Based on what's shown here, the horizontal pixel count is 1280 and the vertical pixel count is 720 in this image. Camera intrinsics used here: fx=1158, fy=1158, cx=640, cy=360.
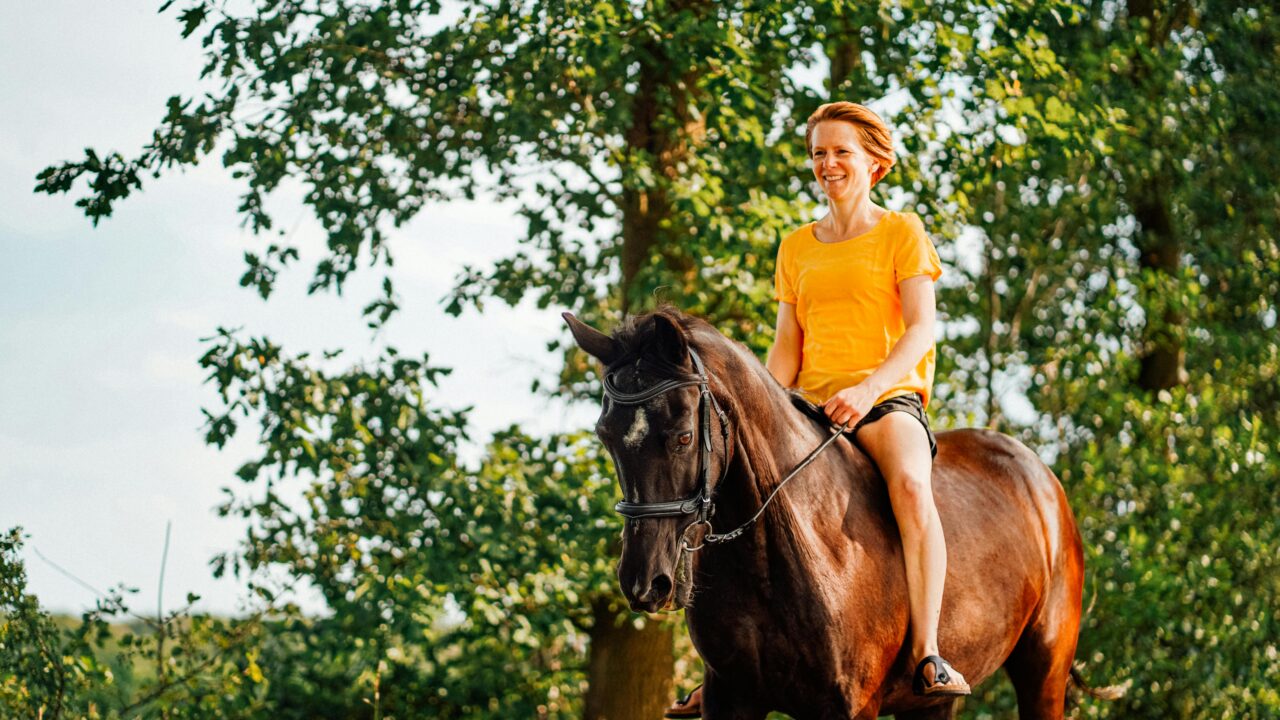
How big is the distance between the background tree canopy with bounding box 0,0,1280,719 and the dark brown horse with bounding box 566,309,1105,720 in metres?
3.83

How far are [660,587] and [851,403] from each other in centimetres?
102

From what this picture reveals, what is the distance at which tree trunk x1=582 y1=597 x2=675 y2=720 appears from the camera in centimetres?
876

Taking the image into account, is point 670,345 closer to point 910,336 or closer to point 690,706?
point 910,336

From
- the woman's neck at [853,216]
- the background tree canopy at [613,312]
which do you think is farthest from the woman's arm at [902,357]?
the background tree canopy at [613,312]

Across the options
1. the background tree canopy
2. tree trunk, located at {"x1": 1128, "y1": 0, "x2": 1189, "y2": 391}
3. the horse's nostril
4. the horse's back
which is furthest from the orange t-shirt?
tree trunk, located at {"x1": 1128, "y1": 0, "x2": 1189, "y2": 391}

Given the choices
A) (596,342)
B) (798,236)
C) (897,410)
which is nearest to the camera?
(596,342)

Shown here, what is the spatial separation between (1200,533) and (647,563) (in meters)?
7.51

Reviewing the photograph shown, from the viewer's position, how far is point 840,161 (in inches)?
158

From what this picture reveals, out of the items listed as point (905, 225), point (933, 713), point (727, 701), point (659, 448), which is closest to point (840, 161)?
point (905, 225)

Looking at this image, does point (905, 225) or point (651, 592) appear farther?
point (905, 225)

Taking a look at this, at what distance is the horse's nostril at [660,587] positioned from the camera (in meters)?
3.02

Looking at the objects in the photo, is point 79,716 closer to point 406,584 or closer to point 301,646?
point 406,584

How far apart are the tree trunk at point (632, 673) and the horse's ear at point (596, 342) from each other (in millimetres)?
5623

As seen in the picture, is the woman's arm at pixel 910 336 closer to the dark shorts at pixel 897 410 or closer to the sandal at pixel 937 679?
the dark shorts at pixel 897 410
